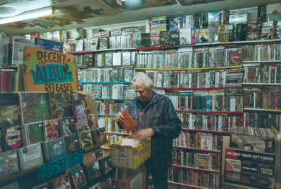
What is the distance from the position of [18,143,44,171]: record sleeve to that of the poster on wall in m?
0.43

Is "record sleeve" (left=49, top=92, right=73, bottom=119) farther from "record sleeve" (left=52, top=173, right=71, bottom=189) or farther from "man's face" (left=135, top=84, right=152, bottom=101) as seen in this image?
"man's face" (left=135, top=84, right=152, bottom=101)

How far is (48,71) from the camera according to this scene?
60.1 inches

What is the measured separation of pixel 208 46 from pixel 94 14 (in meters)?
2.15

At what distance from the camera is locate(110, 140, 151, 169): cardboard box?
157 cm

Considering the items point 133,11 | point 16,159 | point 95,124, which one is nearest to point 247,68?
point 133,11

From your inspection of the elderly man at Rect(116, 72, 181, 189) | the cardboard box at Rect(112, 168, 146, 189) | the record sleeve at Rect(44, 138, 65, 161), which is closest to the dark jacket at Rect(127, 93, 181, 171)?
the elderly man at Rect(116, 72, 181, 189)

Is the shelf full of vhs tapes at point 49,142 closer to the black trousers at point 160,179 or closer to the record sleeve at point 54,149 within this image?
the record sleeve at point 54,149

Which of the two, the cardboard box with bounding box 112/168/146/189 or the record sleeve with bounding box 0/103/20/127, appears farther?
the cardboard box with bounding box 112/168/146/189

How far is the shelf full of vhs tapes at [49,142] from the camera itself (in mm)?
1131

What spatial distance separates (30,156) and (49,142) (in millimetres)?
142

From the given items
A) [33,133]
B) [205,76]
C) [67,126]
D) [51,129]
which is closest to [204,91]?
[205,76]

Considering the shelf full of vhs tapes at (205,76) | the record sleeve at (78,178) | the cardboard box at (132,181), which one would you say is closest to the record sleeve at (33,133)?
the record sleeve at (78,178)

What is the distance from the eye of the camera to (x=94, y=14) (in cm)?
353

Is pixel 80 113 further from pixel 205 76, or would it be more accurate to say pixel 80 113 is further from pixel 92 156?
pixel 205 76
